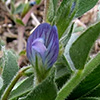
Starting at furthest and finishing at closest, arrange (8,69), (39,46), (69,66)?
(8,69) < (69,66) < (39,46)

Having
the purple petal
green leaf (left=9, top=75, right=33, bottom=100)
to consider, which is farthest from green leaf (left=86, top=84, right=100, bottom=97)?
the purple petal

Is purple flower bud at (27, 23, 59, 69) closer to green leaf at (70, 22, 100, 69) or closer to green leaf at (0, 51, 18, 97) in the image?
green leaf at (70, 22, 100, 69)

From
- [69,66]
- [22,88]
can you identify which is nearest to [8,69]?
[22,88]

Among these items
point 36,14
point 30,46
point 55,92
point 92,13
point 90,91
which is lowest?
point 92,13


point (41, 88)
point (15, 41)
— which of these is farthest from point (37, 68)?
point (15, 41)

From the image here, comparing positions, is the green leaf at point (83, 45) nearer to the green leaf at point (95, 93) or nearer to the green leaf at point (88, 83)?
the green leaf at point (88, 83)

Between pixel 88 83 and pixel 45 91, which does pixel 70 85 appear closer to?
pixel 45 91

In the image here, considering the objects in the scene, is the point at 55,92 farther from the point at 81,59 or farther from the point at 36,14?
the point at 36,14
